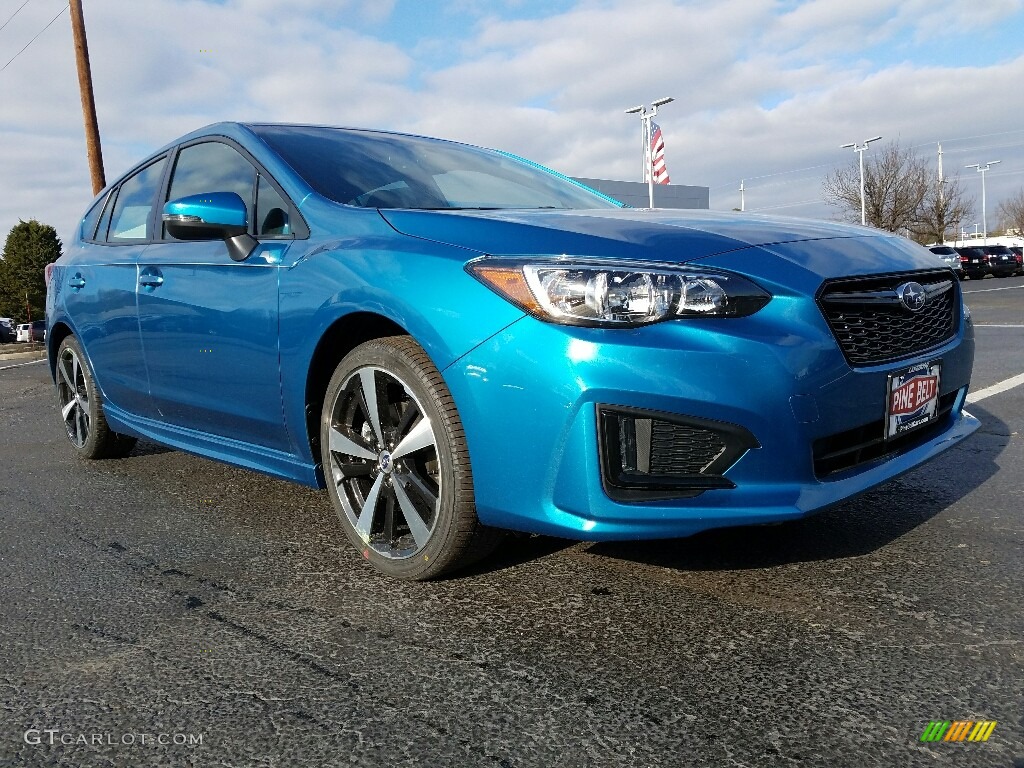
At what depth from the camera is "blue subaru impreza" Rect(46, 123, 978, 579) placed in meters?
2.30

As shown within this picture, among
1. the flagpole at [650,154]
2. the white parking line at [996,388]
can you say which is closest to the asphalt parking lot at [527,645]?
the white parking line at [996,388]

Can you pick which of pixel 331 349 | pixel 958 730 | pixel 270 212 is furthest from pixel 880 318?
pixel 270 212

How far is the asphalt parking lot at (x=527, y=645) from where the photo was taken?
181cm

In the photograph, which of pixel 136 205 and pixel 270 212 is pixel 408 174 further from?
pixel 136 205

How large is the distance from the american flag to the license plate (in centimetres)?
2323

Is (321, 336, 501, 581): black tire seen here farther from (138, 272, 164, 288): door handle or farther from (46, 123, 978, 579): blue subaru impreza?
(138, 272, 164, 288): door handle

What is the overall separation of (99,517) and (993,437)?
411 cm

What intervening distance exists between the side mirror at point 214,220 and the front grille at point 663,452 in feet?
5.26

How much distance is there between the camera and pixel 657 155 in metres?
25.7

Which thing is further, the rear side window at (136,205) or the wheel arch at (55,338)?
the wheel arch at (55,338)

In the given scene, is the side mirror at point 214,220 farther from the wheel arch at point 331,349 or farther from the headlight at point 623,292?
the headlight at point 623,292

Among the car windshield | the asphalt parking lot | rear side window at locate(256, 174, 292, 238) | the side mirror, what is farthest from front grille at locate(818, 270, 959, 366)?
the side mirror

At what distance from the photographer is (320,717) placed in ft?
6.32

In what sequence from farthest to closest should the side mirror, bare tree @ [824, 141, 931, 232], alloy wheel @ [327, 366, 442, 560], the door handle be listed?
bare tree @ [824, 141, 931, 232] < the door handle < the side mirror < alloy wheel @ [327, 366, 442, 560]
